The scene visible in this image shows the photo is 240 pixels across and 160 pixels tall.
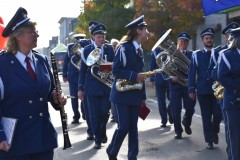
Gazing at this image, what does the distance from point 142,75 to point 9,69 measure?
2.57 metres

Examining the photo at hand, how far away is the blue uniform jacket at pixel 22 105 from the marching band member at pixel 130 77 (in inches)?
89.6

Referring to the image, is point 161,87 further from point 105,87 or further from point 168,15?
point 168,15

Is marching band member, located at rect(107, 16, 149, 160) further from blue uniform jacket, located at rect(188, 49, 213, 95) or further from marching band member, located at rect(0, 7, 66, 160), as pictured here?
marching band member, located at rect(0, 7, 66, 160)

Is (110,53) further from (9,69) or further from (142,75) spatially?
(9,69)

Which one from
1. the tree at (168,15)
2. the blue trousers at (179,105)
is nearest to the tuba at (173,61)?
the blue trousers at (179,105)

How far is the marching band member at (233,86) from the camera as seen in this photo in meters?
5.76

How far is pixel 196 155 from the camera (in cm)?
777

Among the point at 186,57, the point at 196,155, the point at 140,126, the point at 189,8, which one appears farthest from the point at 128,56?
the point at 189,8

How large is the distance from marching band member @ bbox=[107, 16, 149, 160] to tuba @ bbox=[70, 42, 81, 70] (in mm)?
4169

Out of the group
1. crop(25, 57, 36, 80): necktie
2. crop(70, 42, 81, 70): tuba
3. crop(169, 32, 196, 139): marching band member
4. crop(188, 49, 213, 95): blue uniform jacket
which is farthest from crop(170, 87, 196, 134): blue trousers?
crop(25, 57, 36, 80): necktie

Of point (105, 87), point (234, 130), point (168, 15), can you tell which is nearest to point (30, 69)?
point (234, 130)

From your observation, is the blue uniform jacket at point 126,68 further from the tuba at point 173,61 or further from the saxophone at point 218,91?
the tuba at point 173,61

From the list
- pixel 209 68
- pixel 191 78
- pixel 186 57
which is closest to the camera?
pixel 209 68

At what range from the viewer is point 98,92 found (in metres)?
8.28
